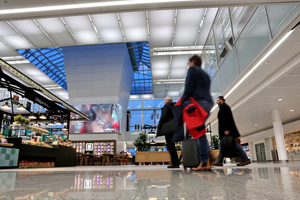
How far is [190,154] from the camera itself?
3549 mm

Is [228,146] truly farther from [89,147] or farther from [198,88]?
[89,147]

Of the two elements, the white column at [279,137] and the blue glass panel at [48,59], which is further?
the blue glass panel at [48,59]

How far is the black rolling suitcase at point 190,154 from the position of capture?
342 cm

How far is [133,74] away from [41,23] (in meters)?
11.3

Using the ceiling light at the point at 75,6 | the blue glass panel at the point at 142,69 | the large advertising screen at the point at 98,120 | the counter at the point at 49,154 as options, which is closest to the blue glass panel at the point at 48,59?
the large advertising screen at the point at 98,120

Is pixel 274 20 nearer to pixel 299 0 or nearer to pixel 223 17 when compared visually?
pixel 299 0

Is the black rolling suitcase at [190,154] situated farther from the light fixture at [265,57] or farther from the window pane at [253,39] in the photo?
the window pane at [253,39]

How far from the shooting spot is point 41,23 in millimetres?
12609

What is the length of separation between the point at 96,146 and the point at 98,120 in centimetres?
218

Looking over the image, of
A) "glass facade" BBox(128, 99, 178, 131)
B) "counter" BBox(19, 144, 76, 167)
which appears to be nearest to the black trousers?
"counter" BBox(19, 144, 76, 167)

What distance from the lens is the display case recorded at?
18469 mm

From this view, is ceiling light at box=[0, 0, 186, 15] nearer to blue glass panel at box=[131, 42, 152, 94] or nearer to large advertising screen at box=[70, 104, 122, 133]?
blue glass panel at box=[131, 42, 152, 94]

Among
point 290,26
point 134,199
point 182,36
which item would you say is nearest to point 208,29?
point 182,36

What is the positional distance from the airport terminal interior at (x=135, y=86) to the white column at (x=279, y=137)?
57 mm
